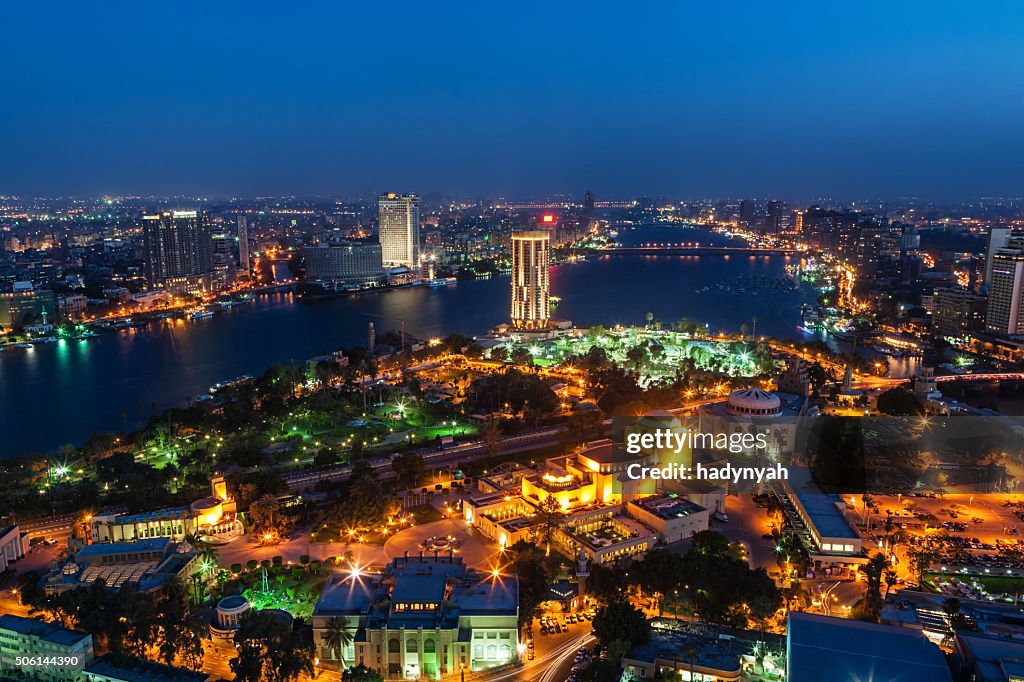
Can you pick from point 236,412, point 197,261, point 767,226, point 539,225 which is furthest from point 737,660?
point 767,226

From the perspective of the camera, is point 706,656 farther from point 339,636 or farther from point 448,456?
point 448,456

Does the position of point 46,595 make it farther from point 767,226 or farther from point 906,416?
point 767,226

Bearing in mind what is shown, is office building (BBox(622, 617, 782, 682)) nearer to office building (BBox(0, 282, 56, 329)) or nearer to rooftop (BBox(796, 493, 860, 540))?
rooftop (BBox(796, 493, 860, 540))

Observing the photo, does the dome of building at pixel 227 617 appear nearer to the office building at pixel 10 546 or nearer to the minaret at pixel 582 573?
the office building at pixel 10 546

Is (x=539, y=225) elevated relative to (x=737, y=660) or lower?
elevated

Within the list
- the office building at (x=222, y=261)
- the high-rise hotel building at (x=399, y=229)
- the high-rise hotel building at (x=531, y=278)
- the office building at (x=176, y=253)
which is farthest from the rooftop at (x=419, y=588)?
the high-rise hotel building at (x=399, y=229)

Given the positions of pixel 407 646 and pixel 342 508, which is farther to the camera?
pixel 342 508
